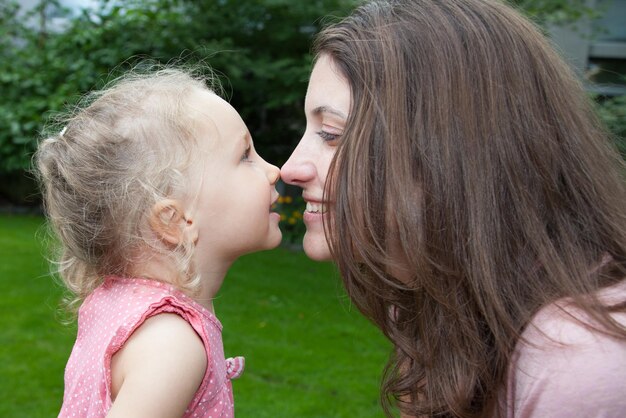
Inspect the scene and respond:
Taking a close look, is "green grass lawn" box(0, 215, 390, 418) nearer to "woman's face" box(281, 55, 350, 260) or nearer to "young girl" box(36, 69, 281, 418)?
"woman's face" box(281, 55, 350, 260)

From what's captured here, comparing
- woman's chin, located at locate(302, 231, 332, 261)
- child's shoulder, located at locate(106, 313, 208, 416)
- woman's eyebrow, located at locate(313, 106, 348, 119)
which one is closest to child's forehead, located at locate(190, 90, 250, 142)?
woman's eyebrow, located at locate(313, 106, 348, 119)

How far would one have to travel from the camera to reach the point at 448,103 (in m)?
1.78

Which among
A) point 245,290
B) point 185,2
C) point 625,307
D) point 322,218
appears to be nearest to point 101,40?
point 185,2

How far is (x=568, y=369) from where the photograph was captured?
1505mm

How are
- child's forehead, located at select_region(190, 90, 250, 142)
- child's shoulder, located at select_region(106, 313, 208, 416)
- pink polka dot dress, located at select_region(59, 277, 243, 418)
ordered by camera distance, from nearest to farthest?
1. child's shoulder, located at select_region(106, 313, 208, 416)
2. pink polka dot dress, located at select_region(59, 277, 243, 418)
3. child's forehead, located at select_region(190, 90, 250, 142)

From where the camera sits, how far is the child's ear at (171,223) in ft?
6.21

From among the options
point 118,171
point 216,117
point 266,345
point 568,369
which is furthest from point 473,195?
point 266,345

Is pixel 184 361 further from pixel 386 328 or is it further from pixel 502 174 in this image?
pixel 502 174

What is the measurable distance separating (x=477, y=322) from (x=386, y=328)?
318mm

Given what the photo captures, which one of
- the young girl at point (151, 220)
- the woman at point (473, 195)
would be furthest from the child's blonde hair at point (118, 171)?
the woman at point (473, 195)

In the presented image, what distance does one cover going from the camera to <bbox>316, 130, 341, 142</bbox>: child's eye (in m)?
1.99

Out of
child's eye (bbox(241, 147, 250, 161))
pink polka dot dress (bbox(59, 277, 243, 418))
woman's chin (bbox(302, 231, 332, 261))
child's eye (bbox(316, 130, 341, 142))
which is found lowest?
pink polka dot dress (bbox(59, 277, 243, 418))

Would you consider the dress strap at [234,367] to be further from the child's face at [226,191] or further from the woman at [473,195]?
the woman at [473,195]

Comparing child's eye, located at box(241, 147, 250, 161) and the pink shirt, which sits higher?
child's eye, located at box(241, 147, 250, 161)
